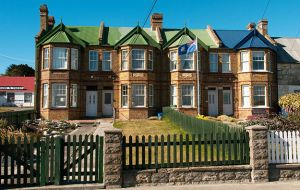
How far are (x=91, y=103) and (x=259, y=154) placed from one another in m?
22.3

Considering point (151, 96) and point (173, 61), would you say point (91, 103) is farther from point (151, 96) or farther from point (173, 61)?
point (173, 61)

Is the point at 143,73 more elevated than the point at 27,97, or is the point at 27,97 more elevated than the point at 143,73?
the point at 143,73

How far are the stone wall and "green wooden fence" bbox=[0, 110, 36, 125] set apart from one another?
13.4 metres

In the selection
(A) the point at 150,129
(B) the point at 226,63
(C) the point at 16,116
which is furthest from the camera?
(B) the point at 226,63

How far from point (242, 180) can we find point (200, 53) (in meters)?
21.9

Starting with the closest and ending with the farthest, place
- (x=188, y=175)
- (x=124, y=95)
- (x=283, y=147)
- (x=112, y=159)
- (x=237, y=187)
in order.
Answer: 1. (x=112, y=159)
2. (x=237, y=187)
3. (x=188, y=175)
4. (x=283, y=147)
5. (x=124, y=95)

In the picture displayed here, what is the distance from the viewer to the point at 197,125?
15.0 m

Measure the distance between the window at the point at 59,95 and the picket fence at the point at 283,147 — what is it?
70.4 ft

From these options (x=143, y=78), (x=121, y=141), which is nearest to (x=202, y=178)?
(x=121, y=141)

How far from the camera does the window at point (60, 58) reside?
27.5 meters

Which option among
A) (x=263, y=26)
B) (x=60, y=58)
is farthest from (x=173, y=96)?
(x=263, y=26)

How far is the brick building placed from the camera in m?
27.6

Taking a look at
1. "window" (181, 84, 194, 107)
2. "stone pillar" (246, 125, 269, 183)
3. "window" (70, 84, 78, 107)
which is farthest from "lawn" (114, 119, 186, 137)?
"stone pillar" (246, 125, 269, 183)

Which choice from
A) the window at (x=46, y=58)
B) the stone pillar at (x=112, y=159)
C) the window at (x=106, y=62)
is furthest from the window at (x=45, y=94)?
the stone pillar at (x=112, y=159)
